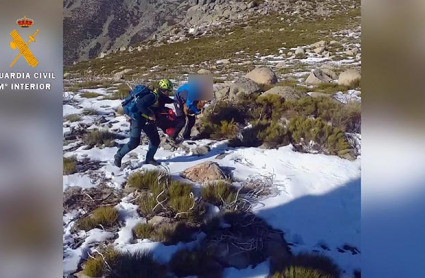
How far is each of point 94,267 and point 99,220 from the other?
0.41m

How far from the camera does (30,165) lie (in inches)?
159

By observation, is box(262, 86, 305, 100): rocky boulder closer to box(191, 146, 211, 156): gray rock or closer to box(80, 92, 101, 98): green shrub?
box(191, 146, 211, 156): gray rock

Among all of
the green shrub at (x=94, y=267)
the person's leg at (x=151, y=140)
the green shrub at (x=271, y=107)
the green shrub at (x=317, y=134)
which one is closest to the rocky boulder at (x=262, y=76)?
the green shrub at (x=271, y=107)

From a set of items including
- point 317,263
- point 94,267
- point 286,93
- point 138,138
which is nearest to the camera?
point 94,267

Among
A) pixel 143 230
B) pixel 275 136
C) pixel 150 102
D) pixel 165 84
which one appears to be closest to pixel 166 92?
pixel 165 84

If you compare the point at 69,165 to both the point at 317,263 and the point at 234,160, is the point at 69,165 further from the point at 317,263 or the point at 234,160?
the point at 317,263

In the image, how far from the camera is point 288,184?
4.21 metres

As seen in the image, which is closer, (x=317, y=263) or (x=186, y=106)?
(x=317, y=263)

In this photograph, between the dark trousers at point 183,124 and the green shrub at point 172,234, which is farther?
the dark trousers at point 183,124

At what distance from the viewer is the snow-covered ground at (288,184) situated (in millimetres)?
4148

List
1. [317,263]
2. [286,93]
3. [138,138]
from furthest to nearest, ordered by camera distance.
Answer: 1. [286,93]
2. [138,138]
3. [317,263]

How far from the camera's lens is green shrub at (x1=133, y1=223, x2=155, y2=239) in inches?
161

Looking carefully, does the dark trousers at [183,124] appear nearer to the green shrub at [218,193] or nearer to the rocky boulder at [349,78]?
the green shrub at [218,193]

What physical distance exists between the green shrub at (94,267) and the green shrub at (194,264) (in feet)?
2.03
